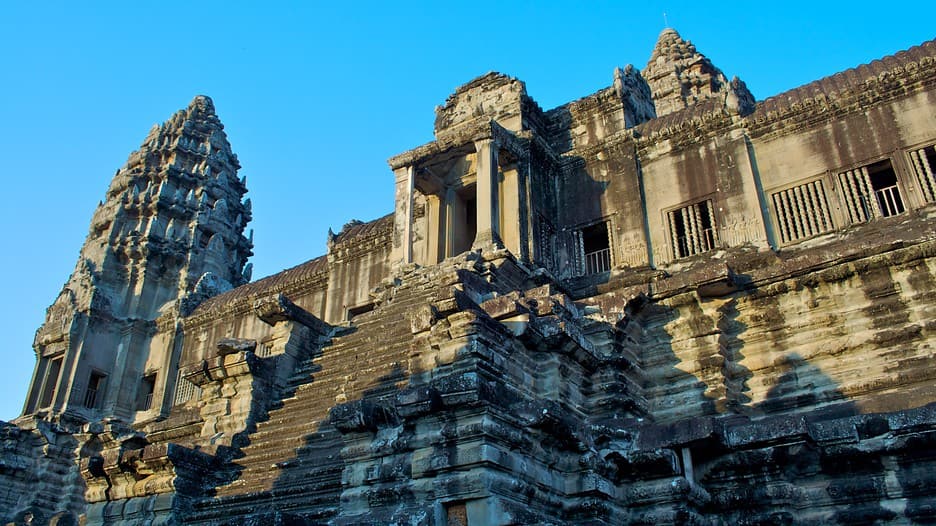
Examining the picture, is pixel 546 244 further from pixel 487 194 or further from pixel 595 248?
pixel 487 194

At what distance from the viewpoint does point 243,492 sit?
1095cm

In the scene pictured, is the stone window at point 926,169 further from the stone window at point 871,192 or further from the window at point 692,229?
the window at point 692,229

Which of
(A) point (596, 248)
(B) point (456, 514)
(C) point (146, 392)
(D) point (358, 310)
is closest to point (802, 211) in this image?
(A) point (596, 248)

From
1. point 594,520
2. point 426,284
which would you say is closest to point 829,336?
point 594,520

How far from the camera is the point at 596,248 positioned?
15969 millimetres

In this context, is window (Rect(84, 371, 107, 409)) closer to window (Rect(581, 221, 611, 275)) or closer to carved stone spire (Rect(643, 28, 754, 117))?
window (Rect(581, 221, 611, 275))

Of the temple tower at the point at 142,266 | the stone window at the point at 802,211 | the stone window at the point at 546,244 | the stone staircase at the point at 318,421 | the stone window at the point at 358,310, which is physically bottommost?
the stone staircase at the point at 318,421

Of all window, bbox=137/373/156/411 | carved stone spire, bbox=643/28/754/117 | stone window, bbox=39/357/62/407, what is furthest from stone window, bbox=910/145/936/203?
carved stone spire, bbox=643/28/754/117

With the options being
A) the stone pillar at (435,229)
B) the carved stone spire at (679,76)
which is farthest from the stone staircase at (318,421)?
the carved stone spire at (679,76)

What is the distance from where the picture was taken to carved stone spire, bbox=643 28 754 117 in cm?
3925

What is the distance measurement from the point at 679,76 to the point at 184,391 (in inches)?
1195

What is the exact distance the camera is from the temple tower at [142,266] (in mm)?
23438

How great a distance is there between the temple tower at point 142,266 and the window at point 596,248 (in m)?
14.3

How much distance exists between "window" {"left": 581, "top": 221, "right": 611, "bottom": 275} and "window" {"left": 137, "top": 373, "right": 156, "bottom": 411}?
48.7 ft
